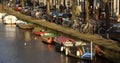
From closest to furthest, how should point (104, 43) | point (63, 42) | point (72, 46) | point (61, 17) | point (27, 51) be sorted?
point (104, 43), point (72, 46), point (63, 42), point (27, 51), point (61, 17)

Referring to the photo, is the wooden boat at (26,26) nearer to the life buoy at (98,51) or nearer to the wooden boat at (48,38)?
the wooden boat at (48,38)

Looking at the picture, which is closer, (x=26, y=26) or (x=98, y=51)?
(x=98, y=51)

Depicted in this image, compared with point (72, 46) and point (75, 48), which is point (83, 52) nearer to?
point (75, 48)

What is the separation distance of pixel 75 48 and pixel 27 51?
23.3 feet

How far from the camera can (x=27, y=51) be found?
46.2m

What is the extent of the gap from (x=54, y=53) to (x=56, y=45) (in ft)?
9.46

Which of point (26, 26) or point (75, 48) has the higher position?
point (26, 26)

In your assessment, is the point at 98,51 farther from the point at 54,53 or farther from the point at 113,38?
the point at 54,53

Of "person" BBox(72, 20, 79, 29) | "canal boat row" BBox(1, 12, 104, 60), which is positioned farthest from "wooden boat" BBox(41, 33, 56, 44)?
"person" BBox(72, 20, 79, 29)

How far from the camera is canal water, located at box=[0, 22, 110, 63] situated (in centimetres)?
4094

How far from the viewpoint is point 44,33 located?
178 ft

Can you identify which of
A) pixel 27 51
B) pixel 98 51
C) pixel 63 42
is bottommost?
pixel 27 51

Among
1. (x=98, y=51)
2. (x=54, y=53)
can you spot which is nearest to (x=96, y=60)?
(x=98, y=51)

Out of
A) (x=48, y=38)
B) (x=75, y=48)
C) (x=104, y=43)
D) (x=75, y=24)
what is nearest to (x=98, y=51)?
(x=104, y=43)
